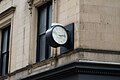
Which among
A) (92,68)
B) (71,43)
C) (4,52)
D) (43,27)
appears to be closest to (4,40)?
(4,52)

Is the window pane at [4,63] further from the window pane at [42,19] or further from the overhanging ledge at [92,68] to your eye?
the overhanging ledge at [92,68]

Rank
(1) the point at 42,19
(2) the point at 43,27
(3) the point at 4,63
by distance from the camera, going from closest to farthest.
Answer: (2) the point at 43,27
(1) the point at 42,19
(3) the point at 4,63

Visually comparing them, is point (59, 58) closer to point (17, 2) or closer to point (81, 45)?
point (81, 45)

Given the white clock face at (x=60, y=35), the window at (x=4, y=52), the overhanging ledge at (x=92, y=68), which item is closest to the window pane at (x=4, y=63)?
the window at (x=4, y=52)

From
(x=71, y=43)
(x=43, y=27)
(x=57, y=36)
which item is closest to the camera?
(x=71, y=43)

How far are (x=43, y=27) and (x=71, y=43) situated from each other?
132 inches

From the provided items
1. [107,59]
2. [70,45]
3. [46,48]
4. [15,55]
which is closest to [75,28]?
[70,45]

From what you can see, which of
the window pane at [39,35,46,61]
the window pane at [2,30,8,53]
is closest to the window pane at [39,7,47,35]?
the window pane at [39,35,46,61]

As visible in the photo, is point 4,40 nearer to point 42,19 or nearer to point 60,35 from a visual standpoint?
point 42,19

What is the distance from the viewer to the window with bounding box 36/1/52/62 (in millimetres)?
17877

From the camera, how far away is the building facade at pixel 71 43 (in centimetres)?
1467

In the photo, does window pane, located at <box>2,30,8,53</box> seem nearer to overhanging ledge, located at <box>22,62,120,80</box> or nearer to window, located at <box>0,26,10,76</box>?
window, located at <box>0,26,10,76</box>

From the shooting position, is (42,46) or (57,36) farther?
(42,46)

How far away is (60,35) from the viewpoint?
50.7ft
